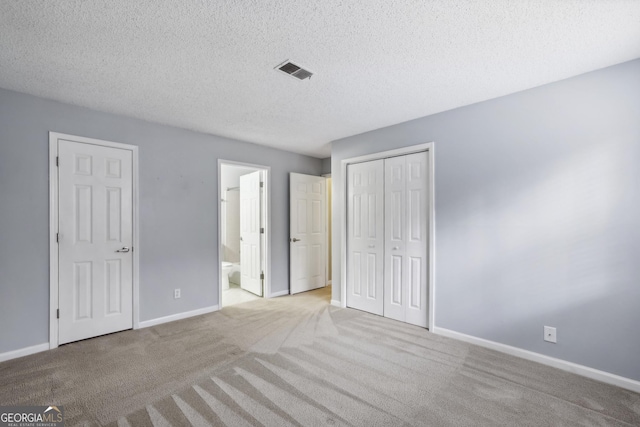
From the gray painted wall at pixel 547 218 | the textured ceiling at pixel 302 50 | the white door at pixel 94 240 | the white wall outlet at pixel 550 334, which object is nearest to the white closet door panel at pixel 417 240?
the gray painted wall at pixel 547 218

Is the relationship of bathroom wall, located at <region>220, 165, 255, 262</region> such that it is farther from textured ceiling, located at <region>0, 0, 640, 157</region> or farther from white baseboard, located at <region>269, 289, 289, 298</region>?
textured ceiling, located at <region>0, 0, 640, 157</region>

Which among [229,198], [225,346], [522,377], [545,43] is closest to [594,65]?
[545,43]

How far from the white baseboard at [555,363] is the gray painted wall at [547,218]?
0.04 m

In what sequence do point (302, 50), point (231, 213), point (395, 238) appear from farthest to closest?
point (231, 213)
point (395, 238)
point (302, 50)

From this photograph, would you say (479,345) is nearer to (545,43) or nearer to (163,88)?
(545,43)

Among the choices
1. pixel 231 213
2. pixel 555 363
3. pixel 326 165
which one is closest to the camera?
pixel 555 363

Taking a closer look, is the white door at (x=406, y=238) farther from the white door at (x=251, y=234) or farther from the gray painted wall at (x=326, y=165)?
the white door at (x=251, y=234)

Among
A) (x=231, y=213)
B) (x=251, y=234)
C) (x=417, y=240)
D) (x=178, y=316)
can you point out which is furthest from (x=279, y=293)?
(x=417, y=240)

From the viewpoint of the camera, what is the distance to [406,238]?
349 cm

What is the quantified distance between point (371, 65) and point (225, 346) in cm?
286

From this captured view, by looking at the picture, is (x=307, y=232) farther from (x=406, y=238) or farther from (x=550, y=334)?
(x=550, y=334)

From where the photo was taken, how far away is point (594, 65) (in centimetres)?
224

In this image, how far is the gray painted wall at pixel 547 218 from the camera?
86.6 inches

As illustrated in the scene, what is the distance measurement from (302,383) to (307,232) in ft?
9.87
